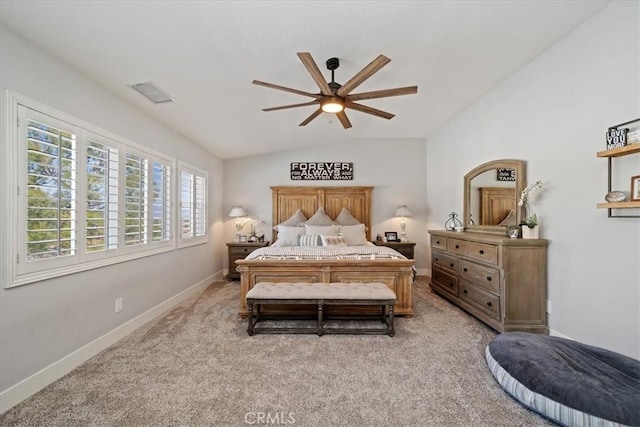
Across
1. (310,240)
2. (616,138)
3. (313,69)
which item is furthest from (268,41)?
(310,240)

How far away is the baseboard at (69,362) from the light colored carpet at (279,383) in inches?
2.3

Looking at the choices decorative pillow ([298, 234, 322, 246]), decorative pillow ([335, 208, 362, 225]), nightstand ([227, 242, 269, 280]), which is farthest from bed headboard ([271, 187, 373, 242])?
decorative pillow ([298, 234, 322, 246])

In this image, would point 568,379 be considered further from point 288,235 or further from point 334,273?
point 288,235

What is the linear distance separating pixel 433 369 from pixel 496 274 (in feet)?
4.29

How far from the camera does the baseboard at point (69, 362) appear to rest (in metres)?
1.80

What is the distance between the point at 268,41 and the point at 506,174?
3.17 metres

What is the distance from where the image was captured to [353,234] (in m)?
4.91

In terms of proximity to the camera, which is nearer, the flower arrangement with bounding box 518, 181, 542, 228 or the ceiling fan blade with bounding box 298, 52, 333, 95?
the ceiling fan blade with bounding box 298, 52, 333, 95

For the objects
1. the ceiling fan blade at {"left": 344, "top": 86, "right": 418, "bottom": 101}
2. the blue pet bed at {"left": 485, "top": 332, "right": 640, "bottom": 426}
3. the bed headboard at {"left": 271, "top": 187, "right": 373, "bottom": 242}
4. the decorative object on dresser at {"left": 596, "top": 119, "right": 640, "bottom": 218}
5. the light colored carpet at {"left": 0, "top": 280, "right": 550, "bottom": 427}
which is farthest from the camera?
the bed headboard at {"left": 271, "top": 187, "right": 373, "bottom": 242}

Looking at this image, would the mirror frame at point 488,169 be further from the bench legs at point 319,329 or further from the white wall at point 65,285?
the white wall at point 65,285

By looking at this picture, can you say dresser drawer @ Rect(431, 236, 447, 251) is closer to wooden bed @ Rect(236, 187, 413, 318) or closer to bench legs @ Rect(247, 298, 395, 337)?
wooden bed @ Rect(236, 187, 413, 318)

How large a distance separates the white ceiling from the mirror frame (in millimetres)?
1054

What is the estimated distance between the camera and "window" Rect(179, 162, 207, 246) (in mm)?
4145

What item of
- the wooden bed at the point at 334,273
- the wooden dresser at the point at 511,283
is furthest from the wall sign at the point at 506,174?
the wooden bed at the point at 334,273
